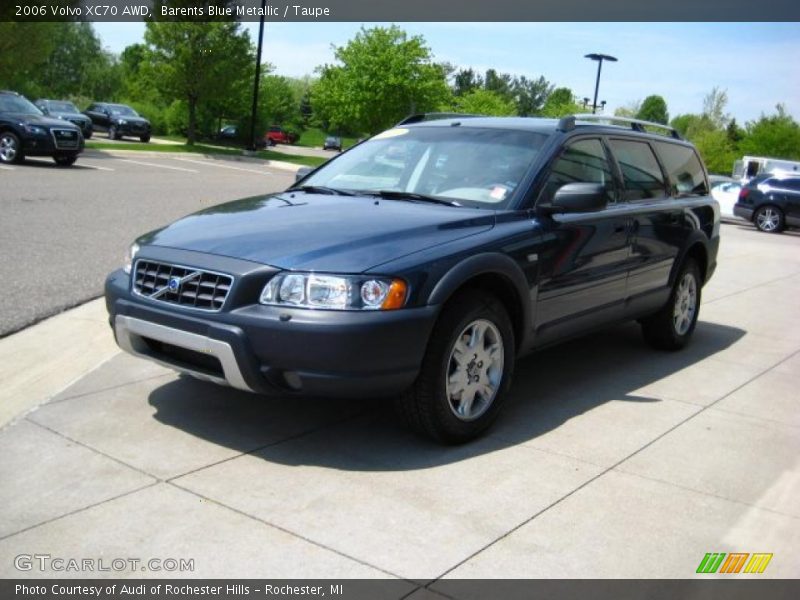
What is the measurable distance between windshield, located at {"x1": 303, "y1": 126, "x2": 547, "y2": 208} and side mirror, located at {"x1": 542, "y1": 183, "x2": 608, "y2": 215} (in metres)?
0.26

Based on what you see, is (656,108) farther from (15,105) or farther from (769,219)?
(15,105)

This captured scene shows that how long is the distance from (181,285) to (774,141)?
53.1 meters

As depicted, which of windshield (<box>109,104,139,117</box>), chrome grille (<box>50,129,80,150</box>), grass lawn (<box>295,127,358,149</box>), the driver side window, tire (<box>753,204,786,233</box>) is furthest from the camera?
grass lawn (<box>295,127,358,149</box>)

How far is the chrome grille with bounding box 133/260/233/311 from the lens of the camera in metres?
4.23

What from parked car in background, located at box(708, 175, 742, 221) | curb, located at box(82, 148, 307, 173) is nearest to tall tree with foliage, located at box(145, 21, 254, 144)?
curb, located at box(82, 148, 307, 173)

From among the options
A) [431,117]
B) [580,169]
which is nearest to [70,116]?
[431,117]

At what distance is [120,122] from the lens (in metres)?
38.8

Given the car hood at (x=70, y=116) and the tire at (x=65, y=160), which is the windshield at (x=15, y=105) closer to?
the tire at (x=65, y=160)

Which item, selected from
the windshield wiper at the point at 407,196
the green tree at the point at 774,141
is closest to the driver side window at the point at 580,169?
the windshield wiper at the point at 407,196

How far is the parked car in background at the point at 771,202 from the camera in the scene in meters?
21.3

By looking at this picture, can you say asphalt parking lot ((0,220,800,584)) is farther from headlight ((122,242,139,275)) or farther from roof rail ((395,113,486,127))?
roof rail ((395,113,486,127))

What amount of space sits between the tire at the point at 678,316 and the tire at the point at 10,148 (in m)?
16.0
